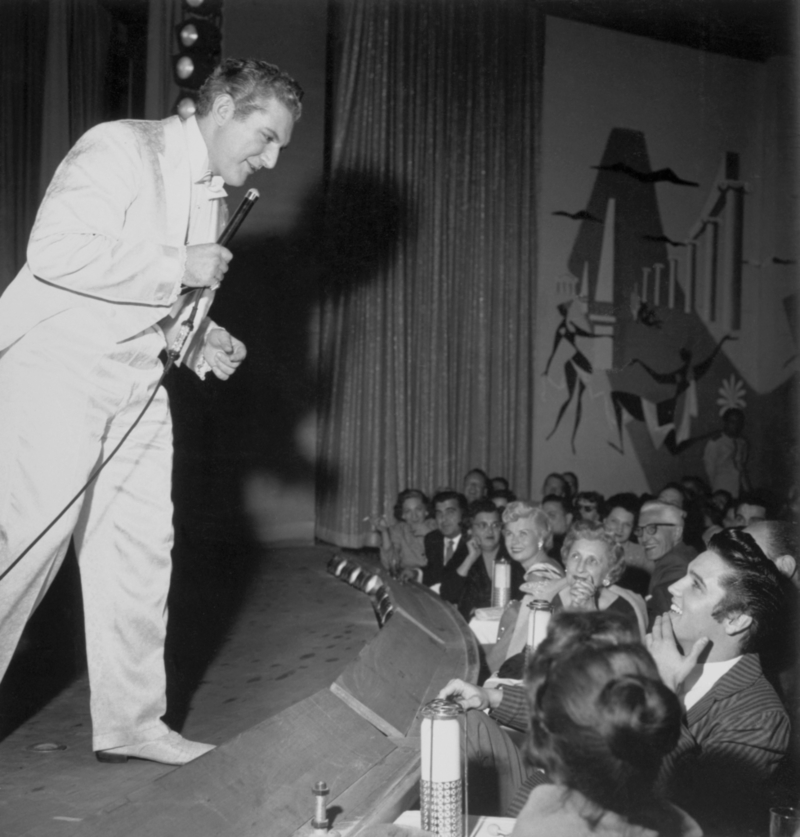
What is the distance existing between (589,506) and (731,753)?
183 inches

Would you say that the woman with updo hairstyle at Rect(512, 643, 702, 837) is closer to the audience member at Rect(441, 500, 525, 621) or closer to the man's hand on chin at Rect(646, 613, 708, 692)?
the man's hand on chin at Rect(646, 613, 708, 692)

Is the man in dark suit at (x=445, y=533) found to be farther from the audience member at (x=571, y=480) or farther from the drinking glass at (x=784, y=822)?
the drinking glass at (x=784, y=822)

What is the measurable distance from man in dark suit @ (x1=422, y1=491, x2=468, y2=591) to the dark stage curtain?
7.12 ft

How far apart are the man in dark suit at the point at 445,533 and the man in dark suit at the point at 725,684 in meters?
3.34

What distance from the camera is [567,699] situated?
1.10 metres

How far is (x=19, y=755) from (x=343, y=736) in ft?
2.35

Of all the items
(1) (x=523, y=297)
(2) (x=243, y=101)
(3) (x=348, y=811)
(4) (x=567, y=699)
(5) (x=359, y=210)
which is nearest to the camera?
(4) (x=567, y=699)

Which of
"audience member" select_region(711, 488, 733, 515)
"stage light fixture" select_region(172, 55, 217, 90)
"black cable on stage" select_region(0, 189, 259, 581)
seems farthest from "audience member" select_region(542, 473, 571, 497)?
"black cable on stage" select_region(0, 189, 259, 581)

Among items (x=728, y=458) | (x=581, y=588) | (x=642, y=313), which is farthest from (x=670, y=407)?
(x=581, y=588)

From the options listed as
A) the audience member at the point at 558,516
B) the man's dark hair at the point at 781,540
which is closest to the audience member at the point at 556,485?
the audience member at the point at 558,516

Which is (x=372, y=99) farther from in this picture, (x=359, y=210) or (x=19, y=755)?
(x=19, y=755)

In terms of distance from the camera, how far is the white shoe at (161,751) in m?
2.16

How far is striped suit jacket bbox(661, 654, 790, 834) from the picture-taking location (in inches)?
65.8

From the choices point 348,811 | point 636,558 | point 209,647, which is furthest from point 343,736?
point 636,558
